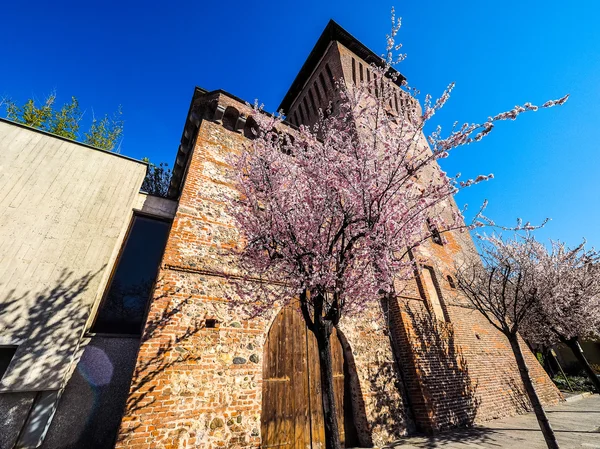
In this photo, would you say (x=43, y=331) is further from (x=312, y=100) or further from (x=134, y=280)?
(x=312, y=100)

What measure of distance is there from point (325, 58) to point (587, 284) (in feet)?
55.3

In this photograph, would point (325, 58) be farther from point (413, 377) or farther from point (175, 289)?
point (413, 377)

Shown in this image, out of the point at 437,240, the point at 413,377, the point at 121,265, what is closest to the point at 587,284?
the point at 437,240

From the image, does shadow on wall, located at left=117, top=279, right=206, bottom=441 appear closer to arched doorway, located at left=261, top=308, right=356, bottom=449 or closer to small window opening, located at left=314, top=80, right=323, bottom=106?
arched doorway, located at left=261, top=308, right=356, bottom=449

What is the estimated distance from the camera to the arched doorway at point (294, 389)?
530 centimetres

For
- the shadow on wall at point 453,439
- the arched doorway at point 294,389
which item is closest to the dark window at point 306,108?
the arched doorway at point 294,389

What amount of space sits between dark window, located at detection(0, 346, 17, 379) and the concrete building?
18 mm

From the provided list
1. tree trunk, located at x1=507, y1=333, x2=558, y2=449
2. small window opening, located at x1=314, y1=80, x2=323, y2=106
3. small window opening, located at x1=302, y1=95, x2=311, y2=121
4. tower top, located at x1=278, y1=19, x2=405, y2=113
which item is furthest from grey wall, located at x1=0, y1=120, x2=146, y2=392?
small window opening, located at x1=314, y1=80, x2=323, y2=106

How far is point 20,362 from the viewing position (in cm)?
444

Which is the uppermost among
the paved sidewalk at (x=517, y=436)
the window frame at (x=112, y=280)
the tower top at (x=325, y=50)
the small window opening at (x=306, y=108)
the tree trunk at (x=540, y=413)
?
the tower top at (x=325, y=50)

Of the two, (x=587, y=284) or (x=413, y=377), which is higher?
(x=587, y=284)

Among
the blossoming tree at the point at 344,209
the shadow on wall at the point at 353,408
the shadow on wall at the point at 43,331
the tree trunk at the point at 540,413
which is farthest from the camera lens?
the shadow on wall at the point at 353,408

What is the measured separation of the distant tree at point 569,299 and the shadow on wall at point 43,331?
14.1m

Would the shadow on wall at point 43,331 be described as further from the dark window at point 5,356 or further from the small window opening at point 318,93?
the small window opening at point 318,93
